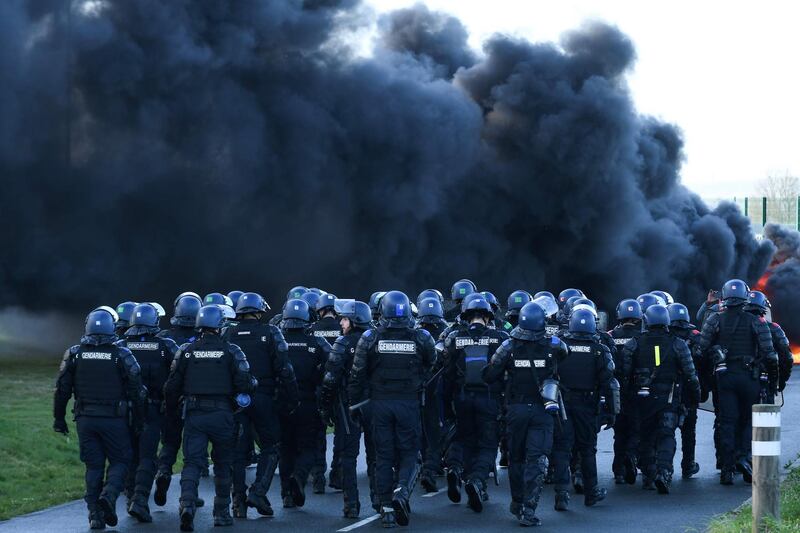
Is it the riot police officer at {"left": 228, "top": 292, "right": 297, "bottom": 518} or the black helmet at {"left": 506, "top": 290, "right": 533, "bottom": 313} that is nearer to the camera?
the riot police officer at {"left": 228, "top": 292, "right": 297, "bottom": 518}

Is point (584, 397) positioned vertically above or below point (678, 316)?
below

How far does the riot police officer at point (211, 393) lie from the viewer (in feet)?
33.9

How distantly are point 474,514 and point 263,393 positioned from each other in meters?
2.02

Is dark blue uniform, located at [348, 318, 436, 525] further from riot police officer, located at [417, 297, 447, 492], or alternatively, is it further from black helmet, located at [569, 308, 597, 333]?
black helmet, located at [569, 308, 597, 333]

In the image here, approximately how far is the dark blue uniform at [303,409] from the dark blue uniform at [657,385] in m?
2.95

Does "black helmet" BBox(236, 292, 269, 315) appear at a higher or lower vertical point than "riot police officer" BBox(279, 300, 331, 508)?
higher

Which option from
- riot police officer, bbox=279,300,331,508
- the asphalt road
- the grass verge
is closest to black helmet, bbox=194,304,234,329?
riot police officer, bbox=279,300,331,508

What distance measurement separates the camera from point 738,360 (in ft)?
42.5

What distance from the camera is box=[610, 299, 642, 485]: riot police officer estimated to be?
12.8 meters

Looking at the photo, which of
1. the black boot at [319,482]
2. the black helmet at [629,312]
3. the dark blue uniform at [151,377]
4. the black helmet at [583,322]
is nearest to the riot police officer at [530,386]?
the black helmet at [583,322]

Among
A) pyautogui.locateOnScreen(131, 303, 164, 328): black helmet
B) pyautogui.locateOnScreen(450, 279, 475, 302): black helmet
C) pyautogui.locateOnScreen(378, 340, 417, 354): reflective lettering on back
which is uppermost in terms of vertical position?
pyautogui.locateOnScreen(450, 279, 475, 302): black helmet

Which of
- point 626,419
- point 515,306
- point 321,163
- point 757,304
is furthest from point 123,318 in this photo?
point 321,163

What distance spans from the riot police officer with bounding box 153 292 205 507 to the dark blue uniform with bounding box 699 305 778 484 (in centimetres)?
501

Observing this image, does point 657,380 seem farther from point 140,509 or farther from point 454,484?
point 140,509
